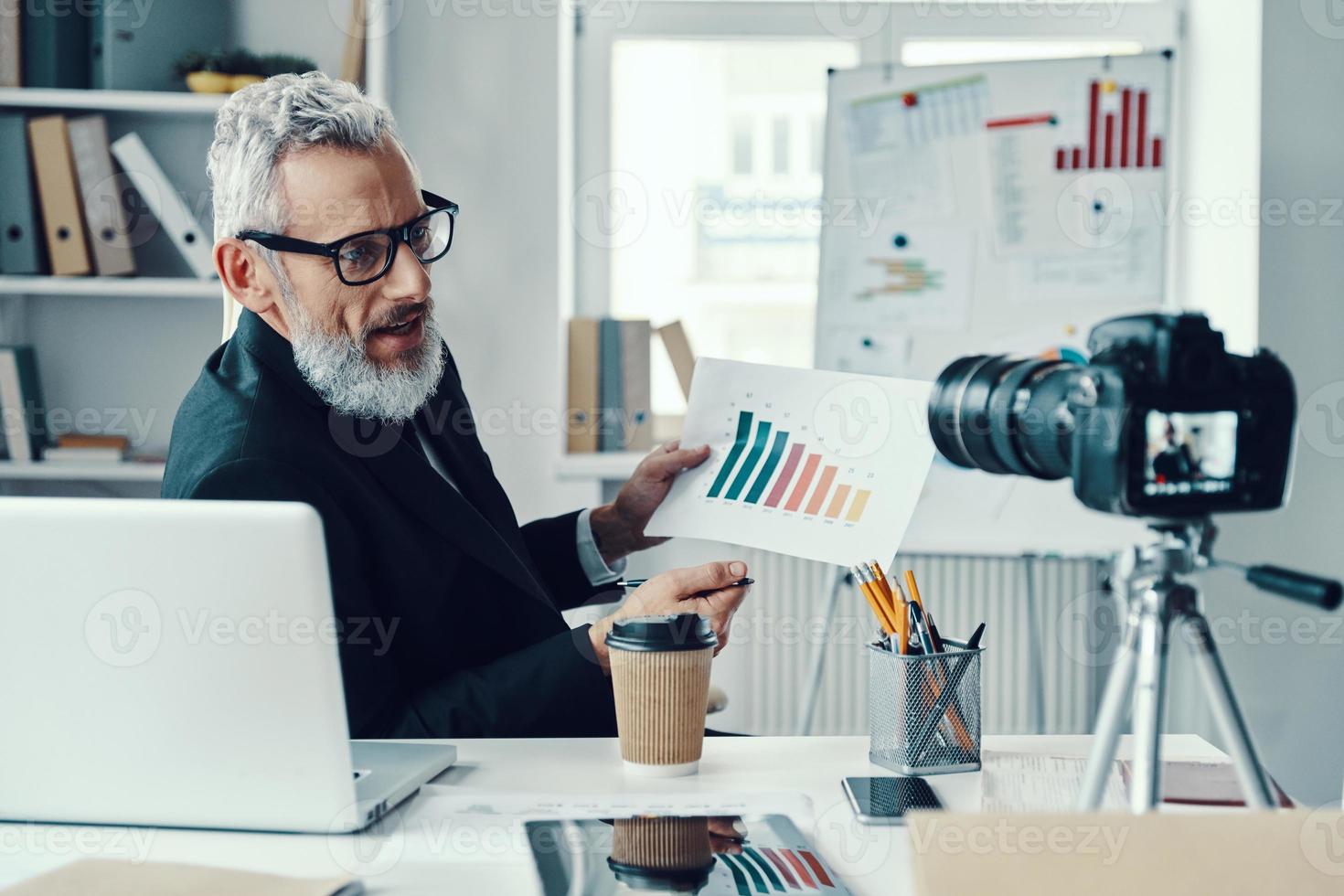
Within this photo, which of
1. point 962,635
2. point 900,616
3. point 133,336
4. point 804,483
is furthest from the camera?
point 962,635

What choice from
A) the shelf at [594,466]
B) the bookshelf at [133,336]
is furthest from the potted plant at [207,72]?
the shelf at [594,466]

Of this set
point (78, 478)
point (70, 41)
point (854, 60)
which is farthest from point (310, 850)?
point (854, 60)

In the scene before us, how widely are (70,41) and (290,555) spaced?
2167 millimetres

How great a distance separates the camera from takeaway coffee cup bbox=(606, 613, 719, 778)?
3.00ft

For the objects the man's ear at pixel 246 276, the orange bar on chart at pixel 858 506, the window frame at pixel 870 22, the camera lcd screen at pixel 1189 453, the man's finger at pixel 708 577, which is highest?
the window frame at pixel 870 22

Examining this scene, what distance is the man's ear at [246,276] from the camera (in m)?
1.34

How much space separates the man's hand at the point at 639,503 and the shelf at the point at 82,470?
123 centimetres

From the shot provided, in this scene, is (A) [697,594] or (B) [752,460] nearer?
(A) [697,594]

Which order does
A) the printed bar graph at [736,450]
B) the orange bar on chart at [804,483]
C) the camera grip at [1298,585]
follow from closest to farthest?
1. the camera grip at [1298,585]
2. the orange bar on chart at [804,483]
3. the printed bar graph at [736,450]

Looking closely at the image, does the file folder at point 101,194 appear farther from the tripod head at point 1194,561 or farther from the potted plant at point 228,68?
the tripod head at point 1194,561

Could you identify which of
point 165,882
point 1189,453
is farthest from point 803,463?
point 165,882

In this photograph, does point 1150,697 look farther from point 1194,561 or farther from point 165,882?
point 165,882

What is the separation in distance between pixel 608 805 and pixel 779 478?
Result: 0.48 metres

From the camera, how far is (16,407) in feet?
8.02
